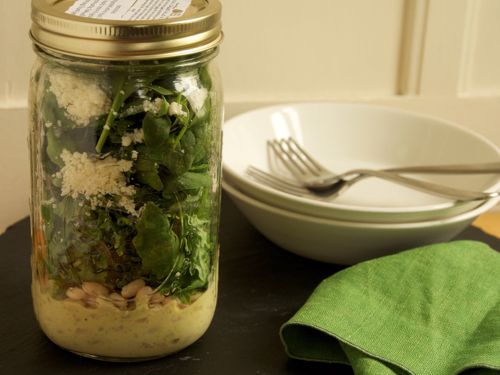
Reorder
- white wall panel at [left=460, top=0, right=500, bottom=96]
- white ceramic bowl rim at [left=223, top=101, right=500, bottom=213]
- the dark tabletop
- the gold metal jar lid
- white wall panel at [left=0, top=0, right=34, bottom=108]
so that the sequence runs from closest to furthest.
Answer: the gold metal jar lid
the dark tabletop
white ceramic bowl rim at [left=223, top=101, right=500, bottom=213]
white wall panel at [left=0, top=0, right=34, bottom=108]
white wall panel at [left=460, top=0, right=500, bottom=96]

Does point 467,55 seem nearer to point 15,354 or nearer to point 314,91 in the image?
point 314,91

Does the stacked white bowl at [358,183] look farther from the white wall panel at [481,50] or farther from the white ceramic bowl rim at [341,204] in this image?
the white wall panel at [481,50]

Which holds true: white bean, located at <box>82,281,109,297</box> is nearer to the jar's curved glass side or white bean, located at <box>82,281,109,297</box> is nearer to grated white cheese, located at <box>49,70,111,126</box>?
the jar's curved glass side

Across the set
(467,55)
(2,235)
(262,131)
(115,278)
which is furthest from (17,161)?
(467,55)

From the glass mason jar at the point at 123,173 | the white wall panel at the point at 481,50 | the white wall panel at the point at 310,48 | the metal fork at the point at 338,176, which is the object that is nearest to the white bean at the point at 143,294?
the glass mason jar at the point at 123,173

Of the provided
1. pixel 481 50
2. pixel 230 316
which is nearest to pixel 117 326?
pixel 230 316

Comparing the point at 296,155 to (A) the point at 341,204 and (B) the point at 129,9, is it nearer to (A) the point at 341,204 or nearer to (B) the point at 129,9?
(A) the point at 341,204

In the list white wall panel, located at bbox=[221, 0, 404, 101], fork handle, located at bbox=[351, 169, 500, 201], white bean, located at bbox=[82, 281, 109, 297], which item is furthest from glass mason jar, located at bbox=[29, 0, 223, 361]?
white wall panel, located at bbox=[221, 0, 404, 101]
